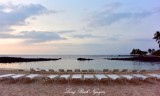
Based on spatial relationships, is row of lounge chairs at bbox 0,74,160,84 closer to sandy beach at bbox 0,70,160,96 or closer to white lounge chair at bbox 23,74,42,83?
white lounge chair at bbox 23,74,42,83

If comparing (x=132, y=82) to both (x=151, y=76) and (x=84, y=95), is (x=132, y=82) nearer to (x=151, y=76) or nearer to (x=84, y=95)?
(x=151, y=76)

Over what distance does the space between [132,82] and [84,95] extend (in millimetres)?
Answer: 3475

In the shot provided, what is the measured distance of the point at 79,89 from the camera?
33.3 ft

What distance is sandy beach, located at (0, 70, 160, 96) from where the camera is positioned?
923cm

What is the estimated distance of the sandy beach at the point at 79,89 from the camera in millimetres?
9227

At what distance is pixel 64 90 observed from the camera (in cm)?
986

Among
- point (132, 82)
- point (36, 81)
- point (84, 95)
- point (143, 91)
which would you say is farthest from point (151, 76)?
point (36, 81)

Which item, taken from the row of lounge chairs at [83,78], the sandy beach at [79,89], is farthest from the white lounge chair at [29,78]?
the sandy beach at [79,89]

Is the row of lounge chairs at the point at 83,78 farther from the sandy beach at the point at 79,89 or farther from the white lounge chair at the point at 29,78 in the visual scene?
the sandy beach at the point at 79,89

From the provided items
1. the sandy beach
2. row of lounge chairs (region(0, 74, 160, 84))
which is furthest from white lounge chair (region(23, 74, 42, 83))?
the sandy beach

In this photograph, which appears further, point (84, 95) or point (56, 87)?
point (56, 87)

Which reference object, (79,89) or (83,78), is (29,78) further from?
(79,89)

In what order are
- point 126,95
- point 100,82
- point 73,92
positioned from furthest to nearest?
point 100,82, point 73,92, point 126,95

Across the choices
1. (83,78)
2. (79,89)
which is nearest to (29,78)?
(83,78)
